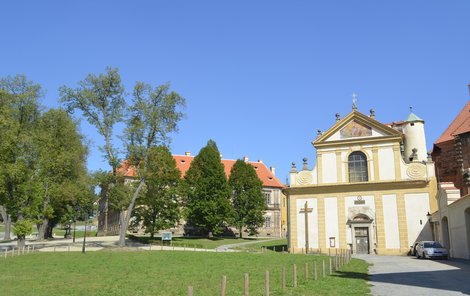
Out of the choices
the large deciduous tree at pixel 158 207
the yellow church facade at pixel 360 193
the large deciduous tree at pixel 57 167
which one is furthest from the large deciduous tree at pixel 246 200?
the large deciduous tree at pixel 57 167

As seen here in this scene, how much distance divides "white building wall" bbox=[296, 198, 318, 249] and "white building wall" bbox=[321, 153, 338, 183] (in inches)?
98.6

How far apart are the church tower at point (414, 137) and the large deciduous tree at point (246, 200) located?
23.1m

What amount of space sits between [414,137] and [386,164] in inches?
437

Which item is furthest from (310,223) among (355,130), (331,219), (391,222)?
(355,130)

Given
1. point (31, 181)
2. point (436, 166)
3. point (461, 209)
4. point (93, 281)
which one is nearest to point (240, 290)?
point (93, 281)

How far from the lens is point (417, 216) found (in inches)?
1598

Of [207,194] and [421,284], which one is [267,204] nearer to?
[207,194]

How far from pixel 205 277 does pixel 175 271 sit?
3.15m

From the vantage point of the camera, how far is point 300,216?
147 ft

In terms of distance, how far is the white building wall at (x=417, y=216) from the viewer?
40.0m

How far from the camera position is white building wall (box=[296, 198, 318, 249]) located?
43.6 m

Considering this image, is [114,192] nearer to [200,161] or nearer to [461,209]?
[200,161]

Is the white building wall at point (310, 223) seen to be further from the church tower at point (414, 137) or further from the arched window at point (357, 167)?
the church tower at point (414, 137)

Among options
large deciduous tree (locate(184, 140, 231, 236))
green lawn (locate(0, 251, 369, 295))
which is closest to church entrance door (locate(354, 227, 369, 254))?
green lawn (locate(0, 251, 369, 295))
